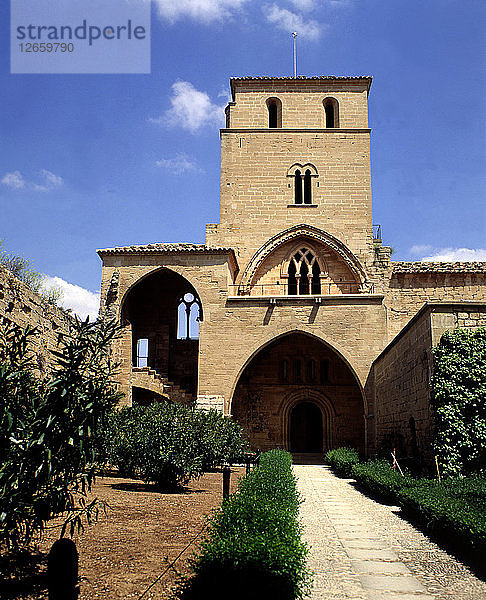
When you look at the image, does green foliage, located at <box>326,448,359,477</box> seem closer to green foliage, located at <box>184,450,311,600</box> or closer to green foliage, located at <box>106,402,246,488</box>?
green foliage, located at <box>106,402,246,488</box>

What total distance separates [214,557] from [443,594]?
2357 mm

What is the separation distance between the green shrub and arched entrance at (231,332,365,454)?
10.8 m

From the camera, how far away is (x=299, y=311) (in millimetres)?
22656

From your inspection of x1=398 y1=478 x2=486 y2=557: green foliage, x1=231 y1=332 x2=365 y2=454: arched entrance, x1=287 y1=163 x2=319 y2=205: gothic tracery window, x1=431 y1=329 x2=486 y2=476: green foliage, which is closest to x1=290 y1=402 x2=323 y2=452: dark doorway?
x1=231 y1=332 x2=365 y2=454: arched entrance

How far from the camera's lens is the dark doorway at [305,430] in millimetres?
26578

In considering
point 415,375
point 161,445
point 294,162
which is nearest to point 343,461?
point 415,375

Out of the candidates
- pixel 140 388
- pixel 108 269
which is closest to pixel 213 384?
pixel 140 388

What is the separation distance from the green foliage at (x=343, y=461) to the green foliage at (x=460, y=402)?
20.2ft

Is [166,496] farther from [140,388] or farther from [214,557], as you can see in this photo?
[140,388]

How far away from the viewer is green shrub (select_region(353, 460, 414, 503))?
414 inches

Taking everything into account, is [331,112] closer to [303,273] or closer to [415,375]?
[303,273]

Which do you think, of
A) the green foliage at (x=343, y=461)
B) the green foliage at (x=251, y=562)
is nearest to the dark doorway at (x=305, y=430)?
the green foliage at (x=343, y=461)

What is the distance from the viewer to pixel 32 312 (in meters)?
11.2

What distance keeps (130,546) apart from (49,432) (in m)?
2.65
